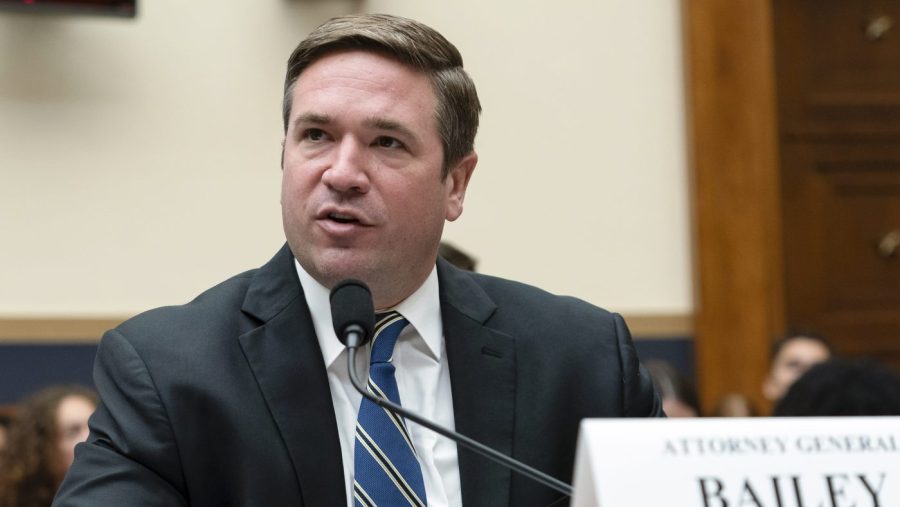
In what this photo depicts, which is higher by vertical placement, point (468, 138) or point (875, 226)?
point (468, 138)

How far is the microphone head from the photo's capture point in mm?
1928

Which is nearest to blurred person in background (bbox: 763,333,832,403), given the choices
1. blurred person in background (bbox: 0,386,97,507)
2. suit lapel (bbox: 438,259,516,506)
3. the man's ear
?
blurred person in background (bbox: 0,386,97,507)

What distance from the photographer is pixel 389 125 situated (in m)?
2.24

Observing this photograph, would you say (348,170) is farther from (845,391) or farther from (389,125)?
(845,391)

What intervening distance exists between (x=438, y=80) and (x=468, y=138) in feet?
0.59

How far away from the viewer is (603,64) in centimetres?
577

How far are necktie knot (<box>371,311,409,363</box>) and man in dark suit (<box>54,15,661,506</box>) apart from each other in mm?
30

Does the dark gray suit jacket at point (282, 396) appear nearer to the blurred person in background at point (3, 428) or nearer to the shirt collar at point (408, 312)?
the shirt collar at point (408, 312)

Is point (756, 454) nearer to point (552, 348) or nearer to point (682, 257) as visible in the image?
point (552, 348)

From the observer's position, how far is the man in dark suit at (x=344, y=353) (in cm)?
208

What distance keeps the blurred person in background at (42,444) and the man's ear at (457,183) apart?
6.95 ft

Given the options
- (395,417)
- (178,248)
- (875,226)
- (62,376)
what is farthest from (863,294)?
(395,417)

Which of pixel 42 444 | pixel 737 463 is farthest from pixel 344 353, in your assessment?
pixel 42 444

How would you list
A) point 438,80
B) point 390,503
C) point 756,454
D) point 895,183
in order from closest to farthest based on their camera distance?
point 756,454
point 390,503
point 438,80
point 895,183
